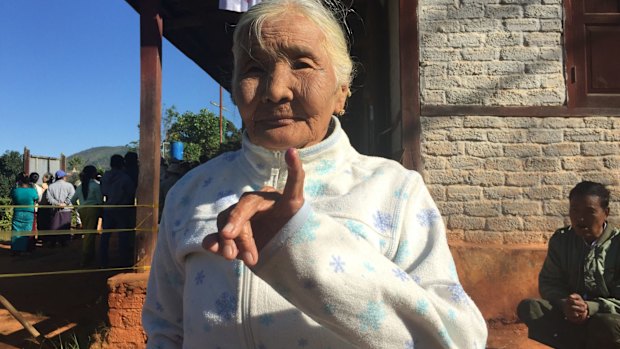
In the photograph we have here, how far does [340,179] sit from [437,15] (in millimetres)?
4010

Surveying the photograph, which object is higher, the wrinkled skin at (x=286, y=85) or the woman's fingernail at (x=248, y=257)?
the wrinkled skin at (x=286, y=85)

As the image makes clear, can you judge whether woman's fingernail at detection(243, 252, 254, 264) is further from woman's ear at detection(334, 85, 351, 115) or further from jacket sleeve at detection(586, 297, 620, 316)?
jacket sleeve at detection(586, 297, 620, 316)

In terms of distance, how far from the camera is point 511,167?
443 centimetres

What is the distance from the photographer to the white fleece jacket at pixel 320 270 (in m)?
0.72

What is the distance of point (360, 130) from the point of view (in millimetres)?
7910

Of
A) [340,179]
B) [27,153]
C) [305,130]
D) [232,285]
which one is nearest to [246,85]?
[305,130]

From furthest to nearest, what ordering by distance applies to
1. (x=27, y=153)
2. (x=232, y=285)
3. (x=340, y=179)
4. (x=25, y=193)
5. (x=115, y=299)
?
(x=27, y=153)
(x=25, y=193)
(x=115, y=299)
(x=340, y=179)
(x=232, y=285)

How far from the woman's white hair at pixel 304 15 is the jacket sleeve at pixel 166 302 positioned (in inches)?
19.2

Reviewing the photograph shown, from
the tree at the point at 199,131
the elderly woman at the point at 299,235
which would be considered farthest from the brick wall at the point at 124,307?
the tree at the point at 199,131

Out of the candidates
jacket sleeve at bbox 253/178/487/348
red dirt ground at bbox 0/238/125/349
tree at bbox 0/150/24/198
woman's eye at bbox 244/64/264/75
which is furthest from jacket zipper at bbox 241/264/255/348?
tree at bbox 0/150/24/198

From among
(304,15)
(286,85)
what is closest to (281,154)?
(286,85)

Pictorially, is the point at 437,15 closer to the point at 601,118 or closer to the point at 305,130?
the point at 601,118

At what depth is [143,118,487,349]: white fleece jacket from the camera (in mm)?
721

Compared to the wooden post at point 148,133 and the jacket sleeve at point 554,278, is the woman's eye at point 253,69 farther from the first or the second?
the wooden post at point 148,133
